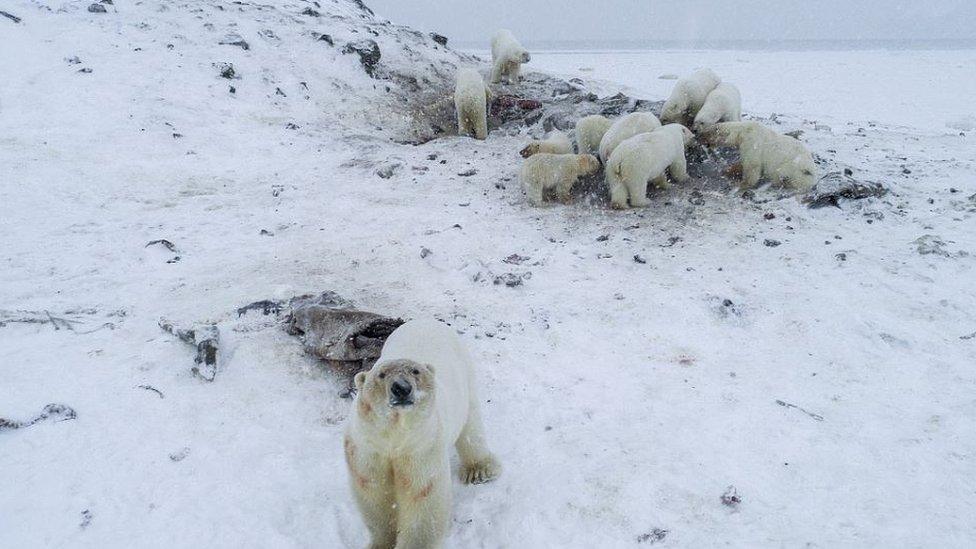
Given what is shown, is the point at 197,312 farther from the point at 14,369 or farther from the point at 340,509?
the point at 340,509

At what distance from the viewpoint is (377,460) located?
2.55m

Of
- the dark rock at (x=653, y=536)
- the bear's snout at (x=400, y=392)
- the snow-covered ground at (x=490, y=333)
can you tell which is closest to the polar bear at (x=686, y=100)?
the snow-covered ground at (x=490, y=333)

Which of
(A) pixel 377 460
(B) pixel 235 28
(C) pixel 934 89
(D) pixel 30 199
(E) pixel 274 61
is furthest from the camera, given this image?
(C) pixel 934 89

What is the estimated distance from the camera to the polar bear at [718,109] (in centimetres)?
863

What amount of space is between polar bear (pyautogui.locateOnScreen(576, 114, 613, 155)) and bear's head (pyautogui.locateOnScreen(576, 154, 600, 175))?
1000mm

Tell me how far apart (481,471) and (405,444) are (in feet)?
3.01

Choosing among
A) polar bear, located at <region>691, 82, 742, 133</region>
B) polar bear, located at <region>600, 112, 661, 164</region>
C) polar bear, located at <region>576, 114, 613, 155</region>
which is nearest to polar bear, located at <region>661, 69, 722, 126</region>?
polar bear, located at <region>691, 82, 742, 133</region>

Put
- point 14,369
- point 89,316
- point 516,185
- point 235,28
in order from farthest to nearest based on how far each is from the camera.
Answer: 1. point 235,28
2. point 516,185
3. point 89,316
4. point 14,369

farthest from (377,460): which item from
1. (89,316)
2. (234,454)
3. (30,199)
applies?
(30,199)

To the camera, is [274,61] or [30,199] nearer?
[30,199]

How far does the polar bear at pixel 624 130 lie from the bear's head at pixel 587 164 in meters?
0.31

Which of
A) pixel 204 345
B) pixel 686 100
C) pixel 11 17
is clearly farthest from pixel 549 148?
pixel 11 17

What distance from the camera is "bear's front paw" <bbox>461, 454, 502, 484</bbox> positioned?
3.25 meters

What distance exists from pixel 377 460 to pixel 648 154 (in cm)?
534
